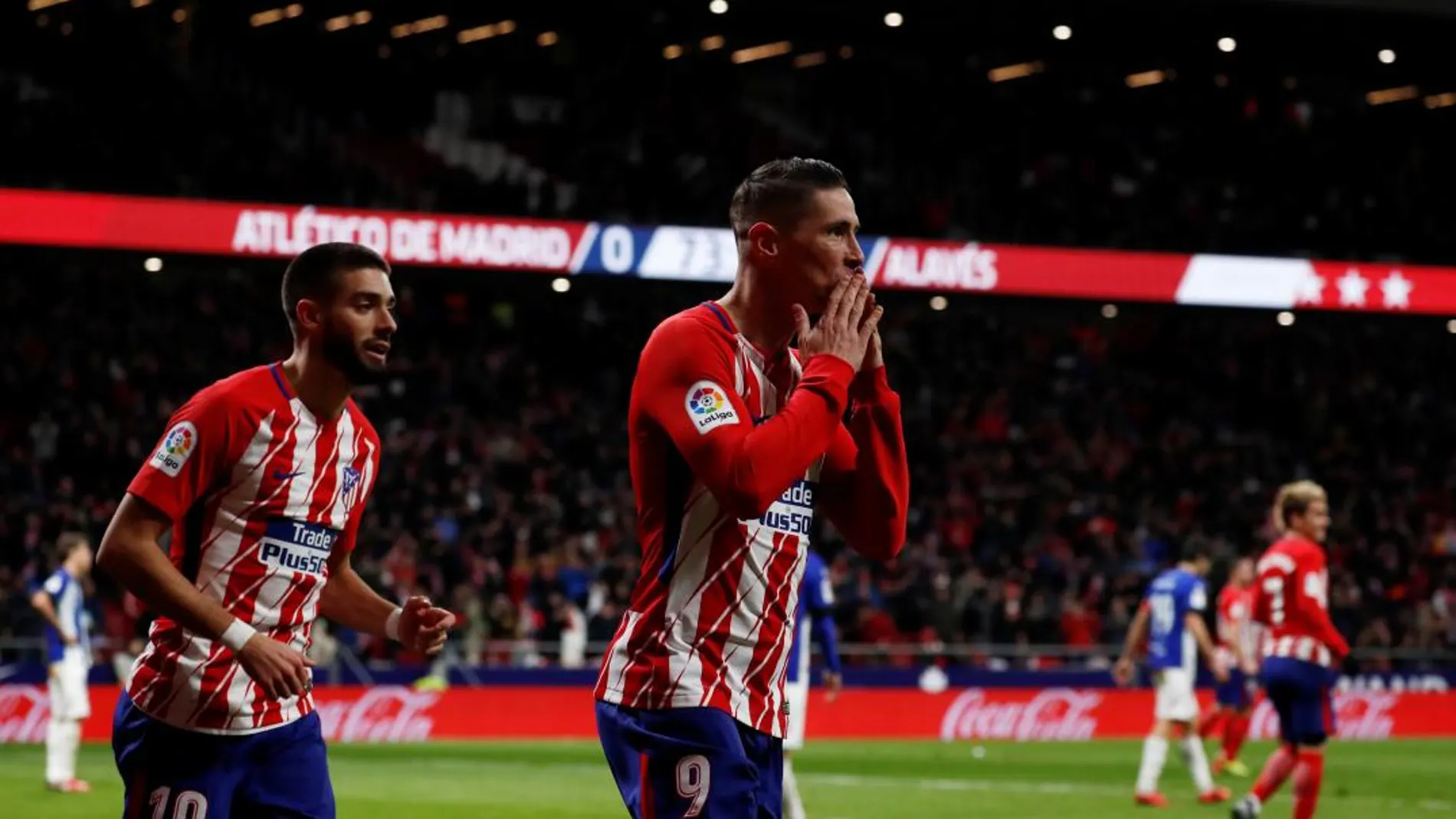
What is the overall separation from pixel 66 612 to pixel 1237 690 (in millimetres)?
11900

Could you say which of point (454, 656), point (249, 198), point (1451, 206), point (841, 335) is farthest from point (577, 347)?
point (841, 335)

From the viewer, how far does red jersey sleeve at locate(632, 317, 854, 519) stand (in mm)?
4621

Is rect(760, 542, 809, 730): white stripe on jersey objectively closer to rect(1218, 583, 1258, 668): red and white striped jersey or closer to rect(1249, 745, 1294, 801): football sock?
rect(1249, 745, 1294, 801): football sock

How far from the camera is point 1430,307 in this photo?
36906 mm

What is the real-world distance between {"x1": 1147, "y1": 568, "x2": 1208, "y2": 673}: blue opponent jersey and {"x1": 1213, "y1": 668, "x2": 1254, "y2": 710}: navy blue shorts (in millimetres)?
3241

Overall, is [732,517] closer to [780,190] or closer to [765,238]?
[765,238]

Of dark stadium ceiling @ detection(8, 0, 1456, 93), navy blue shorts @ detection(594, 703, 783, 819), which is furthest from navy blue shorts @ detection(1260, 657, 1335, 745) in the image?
dark stadium ceiling @ detection(8, 0, 1456, 93)

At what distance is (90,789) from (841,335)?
15.0 m

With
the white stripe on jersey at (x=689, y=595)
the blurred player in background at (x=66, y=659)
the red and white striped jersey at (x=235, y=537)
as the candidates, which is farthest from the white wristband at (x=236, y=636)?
the blurred player in background at (x=66, y=659)

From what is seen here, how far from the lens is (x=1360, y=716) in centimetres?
3166

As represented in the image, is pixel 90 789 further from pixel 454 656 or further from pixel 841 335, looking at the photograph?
pixel 841 335

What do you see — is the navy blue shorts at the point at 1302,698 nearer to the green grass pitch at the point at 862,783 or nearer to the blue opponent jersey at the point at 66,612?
the green grass pitch at the point at 862,783

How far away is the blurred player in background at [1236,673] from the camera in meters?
22.3

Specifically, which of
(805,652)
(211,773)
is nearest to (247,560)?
(211,773)
